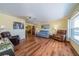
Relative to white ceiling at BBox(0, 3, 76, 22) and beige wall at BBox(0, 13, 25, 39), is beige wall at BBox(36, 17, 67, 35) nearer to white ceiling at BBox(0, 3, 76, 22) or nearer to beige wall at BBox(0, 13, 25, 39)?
white ceiling at BBox(0, 3, 76, 22)

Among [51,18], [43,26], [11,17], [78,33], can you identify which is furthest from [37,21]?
[78,33]

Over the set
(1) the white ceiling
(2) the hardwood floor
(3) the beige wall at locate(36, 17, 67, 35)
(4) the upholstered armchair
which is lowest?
(2) the hardwood floor

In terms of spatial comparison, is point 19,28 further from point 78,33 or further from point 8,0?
point 8,0

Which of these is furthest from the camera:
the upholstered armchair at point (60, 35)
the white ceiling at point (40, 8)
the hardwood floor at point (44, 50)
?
the upholstered armchair at point (60, 35)

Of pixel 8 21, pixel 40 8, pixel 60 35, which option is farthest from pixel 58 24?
pixel 8 21

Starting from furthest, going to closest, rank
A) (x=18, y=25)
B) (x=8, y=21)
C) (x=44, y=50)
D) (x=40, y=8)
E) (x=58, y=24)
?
(x=18, y=25) → (x=8, y=21) → (x=58, y=24) → (x=44, y=50) → (x=40, y=8)

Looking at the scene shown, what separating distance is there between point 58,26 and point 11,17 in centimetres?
282

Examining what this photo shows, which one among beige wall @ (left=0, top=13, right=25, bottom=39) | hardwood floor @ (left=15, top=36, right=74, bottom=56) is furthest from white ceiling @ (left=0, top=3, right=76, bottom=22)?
hardwood floor @ (left=15, top=36, right=74, bottom=56)

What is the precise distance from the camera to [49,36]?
243 inches

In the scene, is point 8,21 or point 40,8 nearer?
point 40,8

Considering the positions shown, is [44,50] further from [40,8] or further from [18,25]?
[18,25]

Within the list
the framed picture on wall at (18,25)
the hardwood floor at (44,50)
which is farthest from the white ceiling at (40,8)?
the framed picture on wall at (18,25)

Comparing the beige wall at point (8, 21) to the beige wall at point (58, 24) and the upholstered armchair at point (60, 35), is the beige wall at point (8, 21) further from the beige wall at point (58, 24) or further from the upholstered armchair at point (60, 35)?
the upholstered armchair at point (60, 35)

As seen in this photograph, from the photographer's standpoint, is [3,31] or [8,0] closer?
[8,0]
